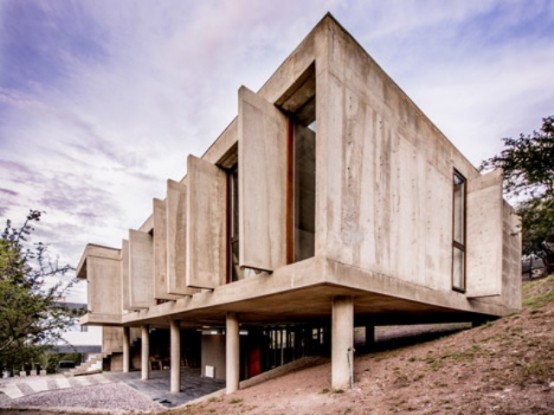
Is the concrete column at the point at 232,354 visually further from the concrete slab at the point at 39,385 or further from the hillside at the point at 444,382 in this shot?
the concrete slab at the point at 39,385

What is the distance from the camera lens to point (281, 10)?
10.2 metres

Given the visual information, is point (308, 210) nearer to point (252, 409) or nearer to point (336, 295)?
point (336, 295)

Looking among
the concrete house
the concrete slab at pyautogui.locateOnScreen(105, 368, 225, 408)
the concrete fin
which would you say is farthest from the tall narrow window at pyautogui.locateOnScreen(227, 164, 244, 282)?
the concrete fin

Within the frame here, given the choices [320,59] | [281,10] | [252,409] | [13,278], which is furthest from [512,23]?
[13,278]

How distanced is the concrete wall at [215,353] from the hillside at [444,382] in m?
11.3

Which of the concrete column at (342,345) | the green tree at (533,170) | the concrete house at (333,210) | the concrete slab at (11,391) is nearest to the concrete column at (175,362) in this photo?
the concrete house at (333,210)

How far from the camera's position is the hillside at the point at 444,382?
6.18 meters

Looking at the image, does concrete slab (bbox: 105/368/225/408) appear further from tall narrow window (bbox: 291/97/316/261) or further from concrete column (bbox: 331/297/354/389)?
tall narrow window (bbox: 291/97/316/261)

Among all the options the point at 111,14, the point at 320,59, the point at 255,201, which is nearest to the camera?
the point at 320,59

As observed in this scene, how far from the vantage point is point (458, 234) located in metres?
13.5

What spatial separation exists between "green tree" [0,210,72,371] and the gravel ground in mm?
4127

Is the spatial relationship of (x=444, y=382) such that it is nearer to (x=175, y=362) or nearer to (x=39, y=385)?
(x=175, y=362)

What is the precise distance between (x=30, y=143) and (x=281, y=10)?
38.6 feet

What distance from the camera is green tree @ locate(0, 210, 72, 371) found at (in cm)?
994
